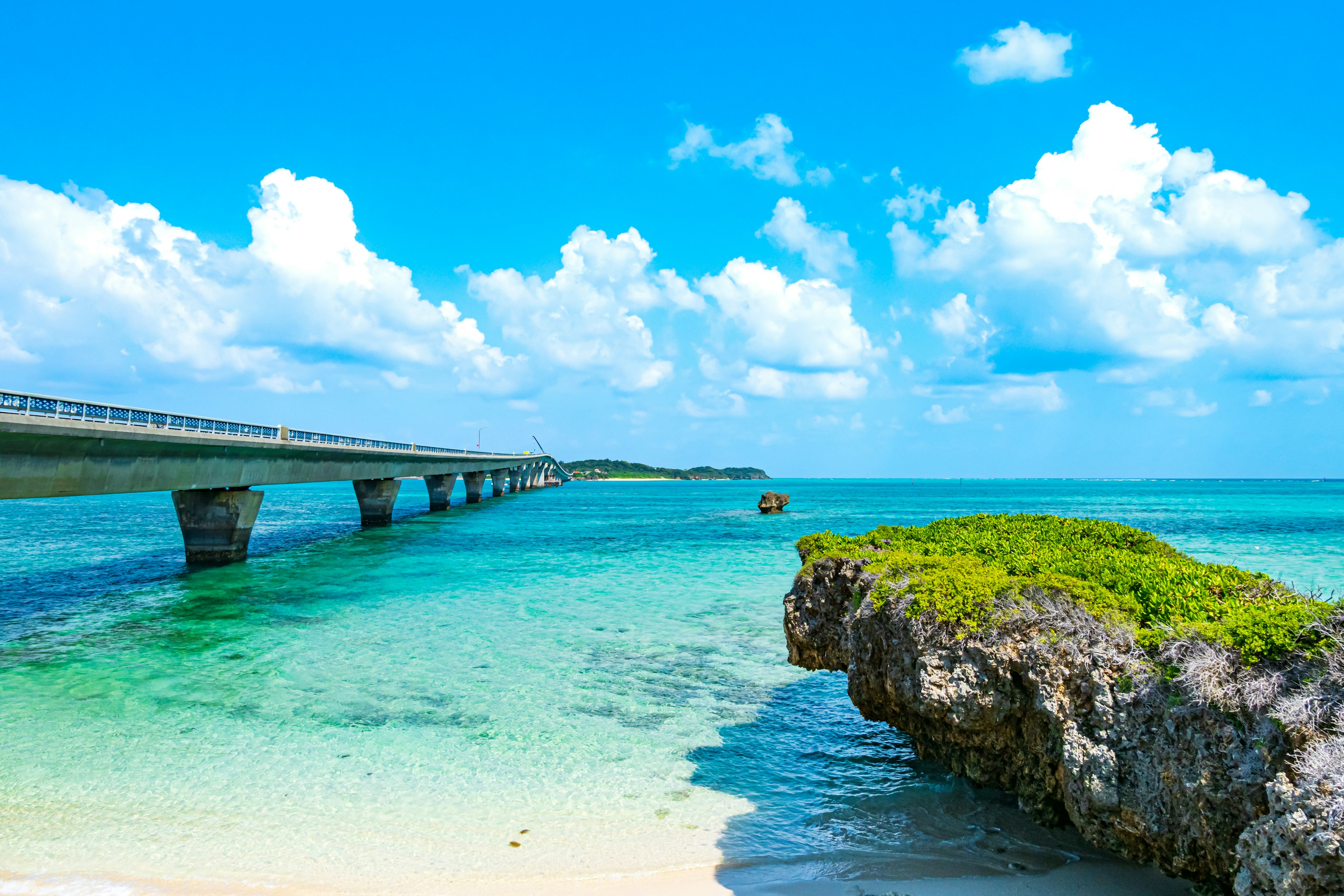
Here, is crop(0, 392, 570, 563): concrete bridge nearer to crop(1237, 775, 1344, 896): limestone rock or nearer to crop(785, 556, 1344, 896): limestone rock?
→ crop(785, 556, 1344, 896): limestone rock

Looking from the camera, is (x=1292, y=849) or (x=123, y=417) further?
(x=123, y=417)

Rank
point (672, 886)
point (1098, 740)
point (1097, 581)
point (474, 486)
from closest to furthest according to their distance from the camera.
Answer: point (1098, 740) < point (672, 886) < point (1097, 581) < point (474, 486)

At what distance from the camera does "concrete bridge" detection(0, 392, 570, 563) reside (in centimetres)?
2220

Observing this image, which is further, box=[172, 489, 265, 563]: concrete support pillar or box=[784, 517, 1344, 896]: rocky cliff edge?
box=[172, 489, 265, 563]: concrete support pillar

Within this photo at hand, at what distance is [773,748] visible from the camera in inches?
415

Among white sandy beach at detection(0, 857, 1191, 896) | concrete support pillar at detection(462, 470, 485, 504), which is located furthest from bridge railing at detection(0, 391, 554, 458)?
concrete support pillar at detection(462, 470, 485, 504)

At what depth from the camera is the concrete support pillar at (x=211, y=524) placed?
110 feet

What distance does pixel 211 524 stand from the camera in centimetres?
3388

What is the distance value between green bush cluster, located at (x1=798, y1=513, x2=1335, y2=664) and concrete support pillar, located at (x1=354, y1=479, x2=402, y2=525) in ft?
177

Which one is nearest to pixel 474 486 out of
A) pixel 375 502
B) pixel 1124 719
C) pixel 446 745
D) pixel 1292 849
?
pixel 375 502

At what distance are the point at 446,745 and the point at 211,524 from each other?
2951cm

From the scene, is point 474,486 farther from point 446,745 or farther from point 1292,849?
point 1292,849

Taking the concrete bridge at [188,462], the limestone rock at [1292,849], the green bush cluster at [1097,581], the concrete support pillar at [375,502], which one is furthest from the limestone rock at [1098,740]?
the concrete support pillar at [375,502]

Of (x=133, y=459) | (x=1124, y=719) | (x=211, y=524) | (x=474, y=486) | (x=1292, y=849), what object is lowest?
(x=211, y=524)
